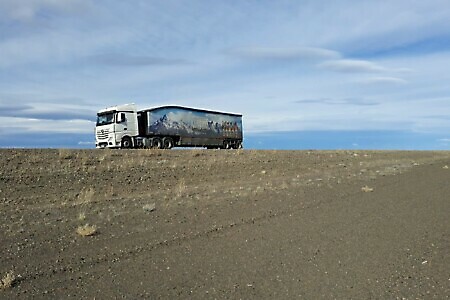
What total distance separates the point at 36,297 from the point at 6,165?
1532cm

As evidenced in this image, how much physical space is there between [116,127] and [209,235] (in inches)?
1099

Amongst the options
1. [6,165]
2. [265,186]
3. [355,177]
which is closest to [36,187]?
[6,165]

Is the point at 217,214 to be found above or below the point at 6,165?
Result: below

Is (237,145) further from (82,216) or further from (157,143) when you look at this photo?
(82,216)

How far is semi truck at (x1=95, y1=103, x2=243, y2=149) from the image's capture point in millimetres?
38844

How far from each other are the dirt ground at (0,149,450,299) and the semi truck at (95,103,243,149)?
14956 mm

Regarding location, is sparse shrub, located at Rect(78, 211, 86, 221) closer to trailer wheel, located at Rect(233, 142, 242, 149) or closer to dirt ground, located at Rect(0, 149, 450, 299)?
dirt ground, located at Rect(0, 149, 450, 299)

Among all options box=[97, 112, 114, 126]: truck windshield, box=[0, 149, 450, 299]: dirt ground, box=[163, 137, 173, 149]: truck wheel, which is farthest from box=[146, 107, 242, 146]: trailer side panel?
box=[0, 149, 450, 299]: dirt ground

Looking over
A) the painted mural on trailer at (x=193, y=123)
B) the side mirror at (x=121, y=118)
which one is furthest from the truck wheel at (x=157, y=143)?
the side mirror at (x=121, y=118)

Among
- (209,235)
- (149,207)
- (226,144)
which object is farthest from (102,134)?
(209,235)

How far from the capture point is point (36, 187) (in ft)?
60.4

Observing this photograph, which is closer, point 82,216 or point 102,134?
point 82,216

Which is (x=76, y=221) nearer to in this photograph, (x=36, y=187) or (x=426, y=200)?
(x=36, y=187)

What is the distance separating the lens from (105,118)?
39188 millimetres
